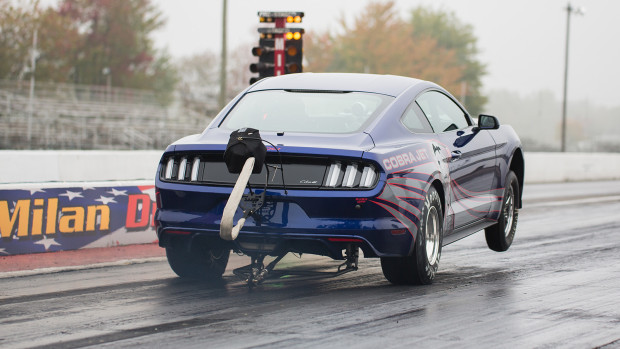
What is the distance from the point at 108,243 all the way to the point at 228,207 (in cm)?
440

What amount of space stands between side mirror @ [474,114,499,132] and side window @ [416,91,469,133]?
14 centimetres

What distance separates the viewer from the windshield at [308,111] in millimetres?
7422

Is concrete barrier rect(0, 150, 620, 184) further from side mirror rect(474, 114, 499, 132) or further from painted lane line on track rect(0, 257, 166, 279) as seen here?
side mirror rect(474, 114, 499, 132)

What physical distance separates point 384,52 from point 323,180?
82402 mm

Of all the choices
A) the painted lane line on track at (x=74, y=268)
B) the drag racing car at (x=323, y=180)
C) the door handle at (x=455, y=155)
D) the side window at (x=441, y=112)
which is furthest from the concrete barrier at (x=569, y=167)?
the drag racing car at (x=323, y=180)

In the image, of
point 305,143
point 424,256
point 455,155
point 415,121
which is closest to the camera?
point 305,143

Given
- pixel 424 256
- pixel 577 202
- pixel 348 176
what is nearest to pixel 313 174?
pixel 348 176

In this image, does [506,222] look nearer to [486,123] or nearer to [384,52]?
[486,123]

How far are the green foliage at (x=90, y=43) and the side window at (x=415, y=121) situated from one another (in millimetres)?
51526

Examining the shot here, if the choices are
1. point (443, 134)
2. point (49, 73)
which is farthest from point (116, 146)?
point (443, 134)

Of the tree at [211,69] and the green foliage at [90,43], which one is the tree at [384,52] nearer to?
the tree at [211,69]

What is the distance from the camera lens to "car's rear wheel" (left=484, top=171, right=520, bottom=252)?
9.77 m

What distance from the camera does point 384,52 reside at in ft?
289

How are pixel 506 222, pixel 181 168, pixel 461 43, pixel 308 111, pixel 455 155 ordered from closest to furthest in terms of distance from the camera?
pixel 181 168, pixel 308 111, pixel 455 155, pixel 506 222, pixel 461 43
